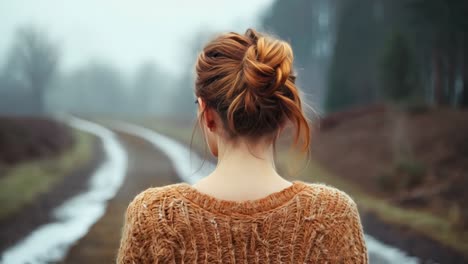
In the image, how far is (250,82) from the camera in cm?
132

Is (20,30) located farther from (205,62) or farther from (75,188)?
(205,62)

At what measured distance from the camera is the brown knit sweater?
4.51 feet

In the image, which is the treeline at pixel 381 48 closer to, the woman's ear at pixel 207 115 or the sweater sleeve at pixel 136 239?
A: the woman's ear at pixel 207 115

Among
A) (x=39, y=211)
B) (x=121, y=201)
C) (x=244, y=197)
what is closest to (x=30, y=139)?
(x=39, y=211)

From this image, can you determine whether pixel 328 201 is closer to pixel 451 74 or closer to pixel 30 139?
pixel 30 139

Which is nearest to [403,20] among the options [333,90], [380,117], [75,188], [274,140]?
[380,117]

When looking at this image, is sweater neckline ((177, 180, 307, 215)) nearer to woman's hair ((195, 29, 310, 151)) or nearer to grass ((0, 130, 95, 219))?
woman's hair ((195, 29, 310, 151))

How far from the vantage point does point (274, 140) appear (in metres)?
1.46

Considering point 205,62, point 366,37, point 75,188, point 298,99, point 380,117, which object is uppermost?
point 205,62

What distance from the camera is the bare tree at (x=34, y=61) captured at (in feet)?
33.8

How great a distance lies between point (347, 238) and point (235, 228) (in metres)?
0.33

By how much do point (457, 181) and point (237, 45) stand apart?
942 centimetres

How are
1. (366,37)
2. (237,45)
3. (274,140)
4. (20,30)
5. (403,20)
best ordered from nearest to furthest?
1. (237,45)
2. (274,140)
3. (20,30)
4. (403,20)
5. (366,37)

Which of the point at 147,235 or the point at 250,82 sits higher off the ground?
the point at 250,82
